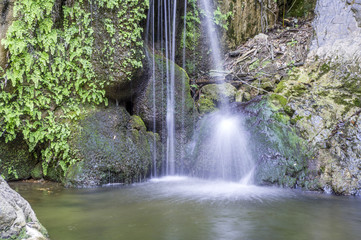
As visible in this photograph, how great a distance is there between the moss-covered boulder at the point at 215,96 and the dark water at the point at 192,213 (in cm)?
297

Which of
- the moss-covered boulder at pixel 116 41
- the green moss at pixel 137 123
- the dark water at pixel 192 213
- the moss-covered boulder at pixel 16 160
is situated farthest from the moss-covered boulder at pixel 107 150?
the moss-covered boulder at pixel 16 160

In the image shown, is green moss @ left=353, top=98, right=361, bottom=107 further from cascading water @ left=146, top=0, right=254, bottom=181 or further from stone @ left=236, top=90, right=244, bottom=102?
stone @ left=236, top=90, right=244, bottom=102

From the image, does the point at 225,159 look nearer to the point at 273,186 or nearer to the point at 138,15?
the point at 273,186

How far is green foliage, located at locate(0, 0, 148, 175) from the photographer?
5.91 metres

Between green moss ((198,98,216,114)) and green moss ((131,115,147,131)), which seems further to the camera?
green moss ((198,98,216,114))

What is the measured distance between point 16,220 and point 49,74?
4.32 metres

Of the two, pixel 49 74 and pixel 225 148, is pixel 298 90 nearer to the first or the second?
pixel 225 148

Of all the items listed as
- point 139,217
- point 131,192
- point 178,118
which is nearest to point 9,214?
point 139,217

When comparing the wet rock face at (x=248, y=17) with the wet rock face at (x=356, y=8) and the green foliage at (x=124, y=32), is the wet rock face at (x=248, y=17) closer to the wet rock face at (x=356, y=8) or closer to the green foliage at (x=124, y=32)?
the wet rock face at (x=356, y=8)

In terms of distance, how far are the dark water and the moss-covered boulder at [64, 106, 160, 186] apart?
0.44m

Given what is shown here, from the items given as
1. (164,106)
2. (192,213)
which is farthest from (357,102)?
(192,213)

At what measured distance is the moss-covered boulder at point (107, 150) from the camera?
6.25 meters

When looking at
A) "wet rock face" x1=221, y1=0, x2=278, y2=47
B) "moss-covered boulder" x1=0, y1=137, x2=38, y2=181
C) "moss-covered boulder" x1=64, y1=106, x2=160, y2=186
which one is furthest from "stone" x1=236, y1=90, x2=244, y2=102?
"moss-covered boulder" x1=0, y1=137, x2=38, y2=181

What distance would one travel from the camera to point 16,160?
655 centimetres
